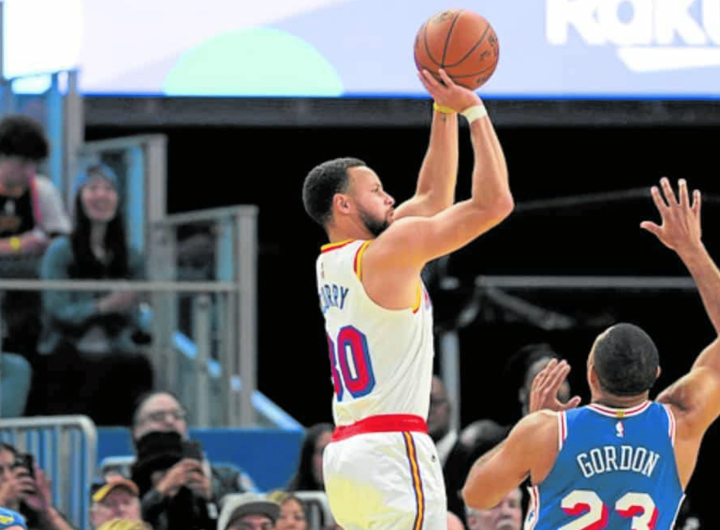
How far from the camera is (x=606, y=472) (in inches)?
257

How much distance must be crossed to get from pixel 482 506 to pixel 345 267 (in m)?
0.97

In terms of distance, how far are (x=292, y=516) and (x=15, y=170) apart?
3569 millimetres

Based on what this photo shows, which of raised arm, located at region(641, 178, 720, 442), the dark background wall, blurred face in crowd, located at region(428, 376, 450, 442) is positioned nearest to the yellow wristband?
raised arm, located at region(641, 178, 720, 442)

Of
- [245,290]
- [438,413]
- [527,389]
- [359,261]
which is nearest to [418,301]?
[359,261]

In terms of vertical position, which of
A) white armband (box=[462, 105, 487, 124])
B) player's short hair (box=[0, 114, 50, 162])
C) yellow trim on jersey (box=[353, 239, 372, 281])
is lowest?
yellow trim on jersey (box=[353, 239, 372, 281])

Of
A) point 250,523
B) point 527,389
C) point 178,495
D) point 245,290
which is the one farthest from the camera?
point 245,290

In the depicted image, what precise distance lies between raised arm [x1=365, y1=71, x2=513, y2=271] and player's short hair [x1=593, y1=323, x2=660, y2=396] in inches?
22.5

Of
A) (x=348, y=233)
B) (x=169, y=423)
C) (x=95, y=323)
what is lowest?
(x=169, y=423)

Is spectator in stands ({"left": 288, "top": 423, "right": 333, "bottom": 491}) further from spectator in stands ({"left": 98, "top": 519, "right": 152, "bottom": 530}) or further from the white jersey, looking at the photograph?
the white jersey

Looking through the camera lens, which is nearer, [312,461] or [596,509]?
[596,509]

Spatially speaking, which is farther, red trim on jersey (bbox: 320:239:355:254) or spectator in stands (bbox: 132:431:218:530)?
spectator in stands (bbox: 132:431:218:530)

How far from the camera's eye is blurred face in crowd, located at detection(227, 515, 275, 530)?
8.62 metres

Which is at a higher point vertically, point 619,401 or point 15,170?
point 15,170

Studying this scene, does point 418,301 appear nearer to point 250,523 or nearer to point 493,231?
point 250,523
